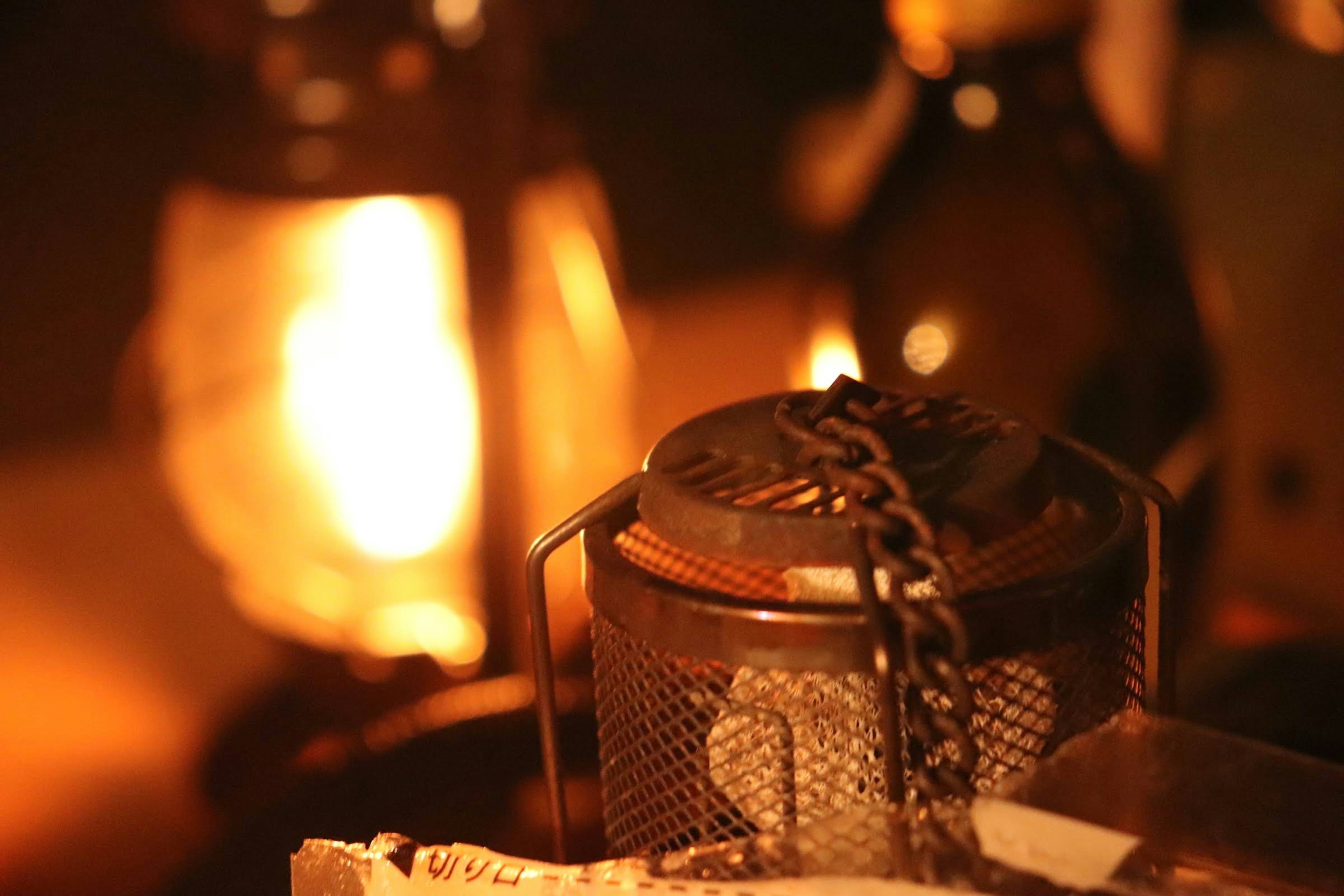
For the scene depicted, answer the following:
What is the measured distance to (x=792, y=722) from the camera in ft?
1.21

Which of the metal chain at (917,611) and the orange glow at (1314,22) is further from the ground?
the orange glow at (1314,22)

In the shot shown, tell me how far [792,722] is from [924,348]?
612 mm

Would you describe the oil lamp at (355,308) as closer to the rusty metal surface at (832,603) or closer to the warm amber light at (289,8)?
the warm amber light at (289,8)

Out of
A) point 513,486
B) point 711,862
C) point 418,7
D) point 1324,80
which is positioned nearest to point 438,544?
point 513,486

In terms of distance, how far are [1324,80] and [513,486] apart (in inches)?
26.3

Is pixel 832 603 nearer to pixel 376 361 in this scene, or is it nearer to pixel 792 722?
pixel 792 722

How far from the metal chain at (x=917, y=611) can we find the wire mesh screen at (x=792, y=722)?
0.01m

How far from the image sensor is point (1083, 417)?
902mm

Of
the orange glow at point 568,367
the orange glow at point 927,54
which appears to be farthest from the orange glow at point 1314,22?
the orange glow at point 568,367

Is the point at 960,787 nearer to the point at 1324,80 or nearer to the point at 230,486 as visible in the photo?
the point at 230,486

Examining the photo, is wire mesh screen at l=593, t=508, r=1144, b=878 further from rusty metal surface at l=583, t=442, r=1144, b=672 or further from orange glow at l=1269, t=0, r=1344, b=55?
orange glow at l=1269, t=0, r=1344, b=55

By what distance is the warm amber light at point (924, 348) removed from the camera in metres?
0.93

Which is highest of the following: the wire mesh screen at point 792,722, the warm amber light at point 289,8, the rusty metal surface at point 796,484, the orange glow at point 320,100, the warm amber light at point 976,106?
the warm amber light at point 289,8

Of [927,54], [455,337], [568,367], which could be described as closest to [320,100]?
[455,337]
